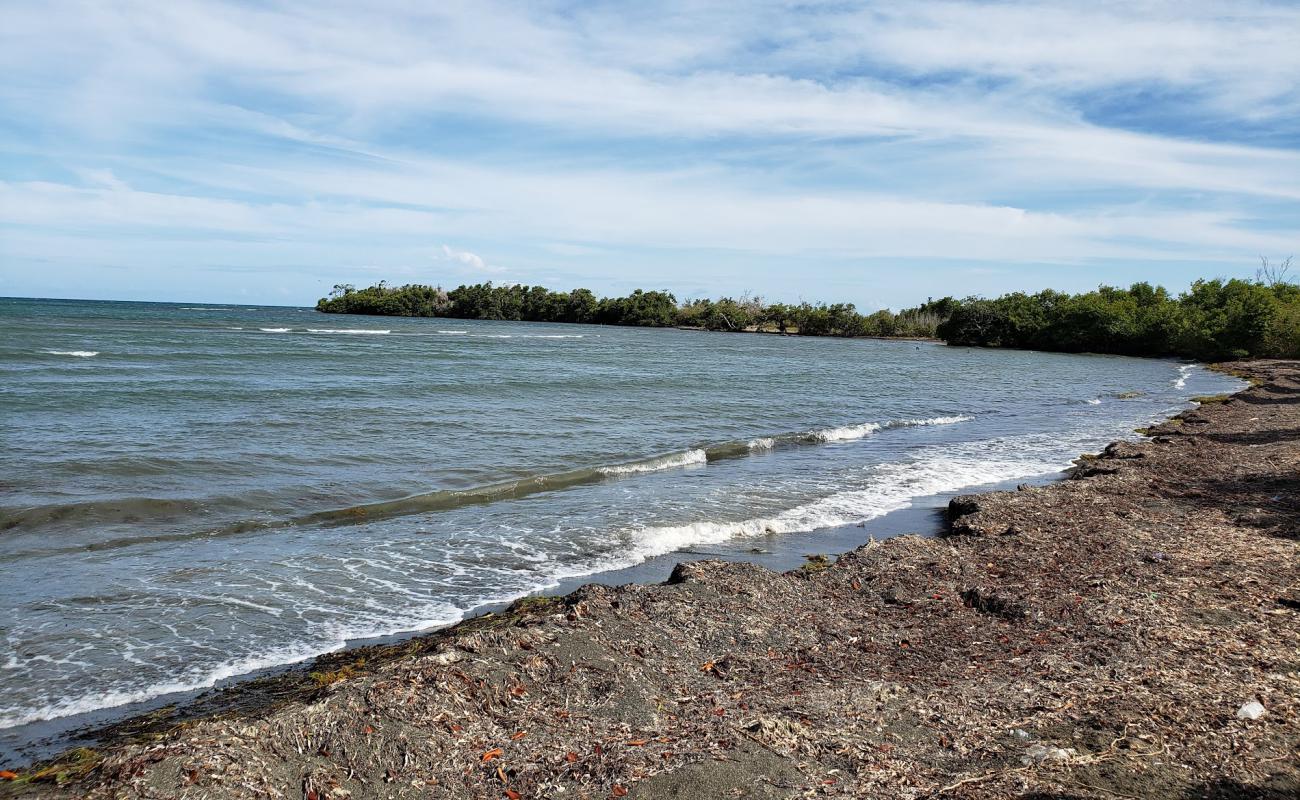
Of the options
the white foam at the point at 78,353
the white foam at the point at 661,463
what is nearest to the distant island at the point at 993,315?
the white foam at the point at 661,463

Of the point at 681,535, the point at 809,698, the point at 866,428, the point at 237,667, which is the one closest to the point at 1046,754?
the point at 809,698

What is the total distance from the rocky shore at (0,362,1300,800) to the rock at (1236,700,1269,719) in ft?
0.13

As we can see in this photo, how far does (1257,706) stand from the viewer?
515 cm

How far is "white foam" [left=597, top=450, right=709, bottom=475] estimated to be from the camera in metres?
16.1

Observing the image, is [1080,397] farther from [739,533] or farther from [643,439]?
[739,533]

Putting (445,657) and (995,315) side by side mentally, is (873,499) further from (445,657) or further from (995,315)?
(995,315)

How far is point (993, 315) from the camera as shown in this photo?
331 feet

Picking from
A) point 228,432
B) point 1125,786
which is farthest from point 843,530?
point 228,432

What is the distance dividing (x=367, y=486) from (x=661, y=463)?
236 inches

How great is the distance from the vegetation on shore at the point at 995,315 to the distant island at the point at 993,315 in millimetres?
125

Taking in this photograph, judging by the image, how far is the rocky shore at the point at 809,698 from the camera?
4430mm

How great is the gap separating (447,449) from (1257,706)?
14.9 m

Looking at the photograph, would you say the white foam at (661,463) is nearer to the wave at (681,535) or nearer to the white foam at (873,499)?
the wave at (681,535)

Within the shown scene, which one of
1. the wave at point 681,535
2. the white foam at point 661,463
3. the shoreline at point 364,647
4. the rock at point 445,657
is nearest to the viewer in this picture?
the shoreline at point 364,647
